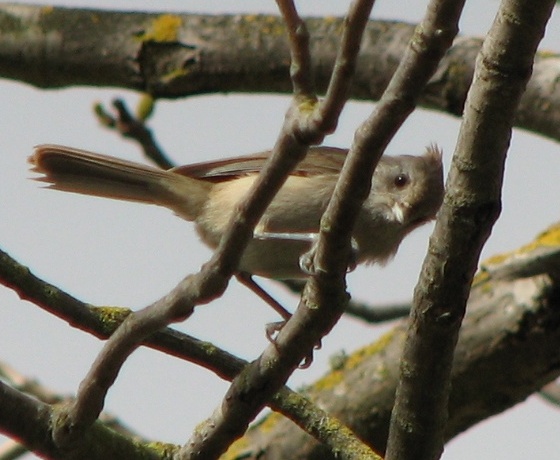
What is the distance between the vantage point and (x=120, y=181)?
566 cm

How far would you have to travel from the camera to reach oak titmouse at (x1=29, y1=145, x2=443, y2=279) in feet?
17.1

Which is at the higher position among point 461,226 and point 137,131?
point 137,131

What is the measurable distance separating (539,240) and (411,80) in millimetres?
3246

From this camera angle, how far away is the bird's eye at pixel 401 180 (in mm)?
5760

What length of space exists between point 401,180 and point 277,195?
0.79m

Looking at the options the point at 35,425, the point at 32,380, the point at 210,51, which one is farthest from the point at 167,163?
the point at 35,425

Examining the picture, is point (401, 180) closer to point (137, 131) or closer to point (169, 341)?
point (137, 131)

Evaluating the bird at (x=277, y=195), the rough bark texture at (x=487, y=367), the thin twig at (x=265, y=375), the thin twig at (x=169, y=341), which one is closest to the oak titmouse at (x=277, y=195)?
the bird at (x=277, y=195)

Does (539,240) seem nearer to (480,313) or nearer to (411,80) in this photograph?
(480,313)

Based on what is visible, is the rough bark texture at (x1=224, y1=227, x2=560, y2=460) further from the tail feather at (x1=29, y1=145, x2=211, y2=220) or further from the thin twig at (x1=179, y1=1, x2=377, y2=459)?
the thin twig at (x1=179, y1=1, x2=377, y2=459)

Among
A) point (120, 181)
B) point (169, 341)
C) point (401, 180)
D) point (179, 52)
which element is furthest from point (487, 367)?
point (179, 52)

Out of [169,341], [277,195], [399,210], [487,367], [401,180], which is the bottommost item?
[169,341]

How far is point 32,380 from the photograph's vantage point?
551cm

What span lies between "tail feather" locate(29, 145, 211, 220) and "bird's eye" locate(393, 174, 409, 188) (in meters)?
0.98
